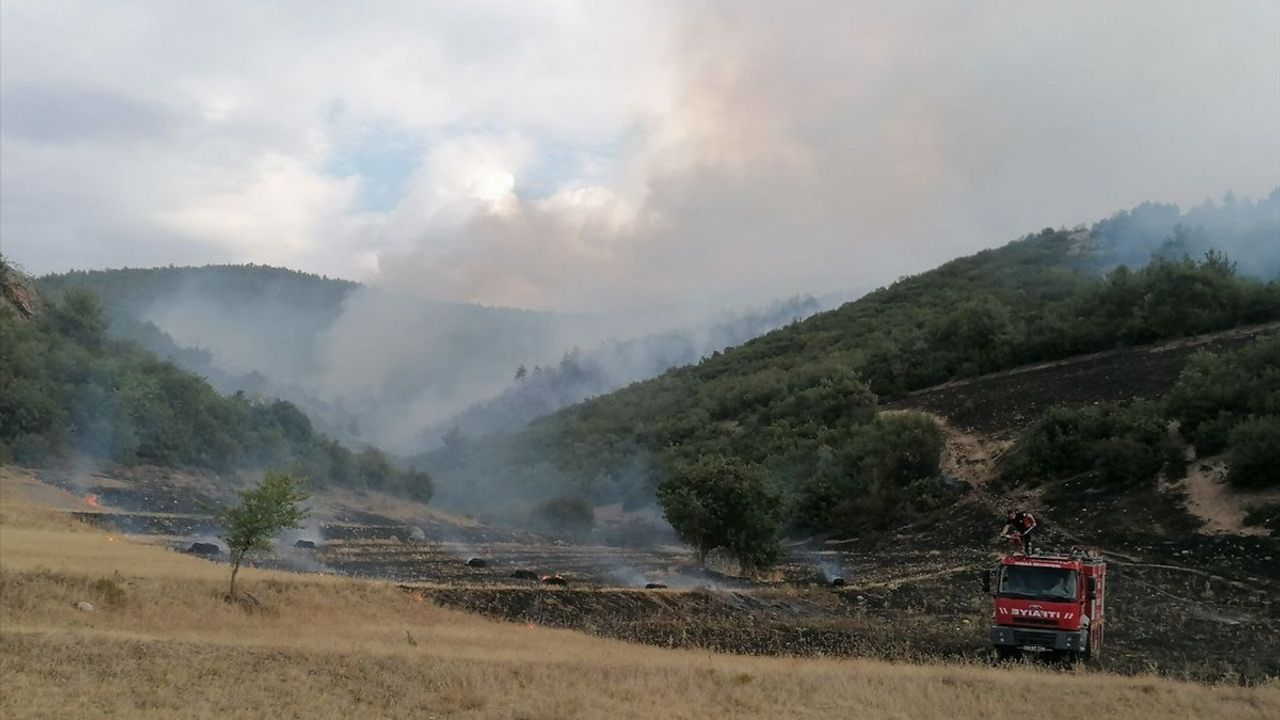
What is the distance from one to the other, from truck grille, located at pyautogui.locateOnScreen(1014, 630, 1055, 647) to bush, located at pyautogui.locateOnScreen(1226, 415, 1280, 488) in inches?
995

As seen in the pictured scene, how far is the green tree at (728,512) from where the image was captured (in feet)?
161

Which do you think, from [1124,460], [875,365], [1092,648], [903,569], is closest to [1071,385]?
[1124,460]

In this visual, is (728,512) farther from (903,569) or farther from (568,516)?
(568,516)

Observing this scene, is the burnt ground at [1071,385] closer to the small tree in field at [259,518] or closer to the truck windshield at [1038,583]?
the truck windshield at [1038,583]

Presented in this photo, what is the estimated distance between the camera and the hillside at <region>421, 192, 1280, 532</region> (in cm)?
7194

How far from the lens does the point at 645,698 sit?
21250mm

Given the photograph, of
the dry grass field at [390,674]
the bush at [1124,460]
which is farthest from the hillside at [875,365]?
the dry grass field at [390,674]

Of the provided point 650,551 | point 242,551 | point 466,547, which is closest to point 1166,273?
point 650,551

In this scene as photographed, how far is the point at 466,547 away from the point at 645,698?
41.6 m

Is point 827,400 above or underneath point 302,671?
above

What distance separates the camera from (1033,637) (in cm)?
2686

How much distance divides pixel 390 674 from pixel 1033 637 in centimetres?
1619

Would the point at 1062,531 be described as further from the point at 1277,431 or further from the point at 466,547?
the point at 466,547

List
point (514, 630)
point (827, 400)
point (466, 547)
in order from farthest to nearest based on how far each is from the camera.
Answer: point (827, 400) < point (466, 547) < point (514, 630)
